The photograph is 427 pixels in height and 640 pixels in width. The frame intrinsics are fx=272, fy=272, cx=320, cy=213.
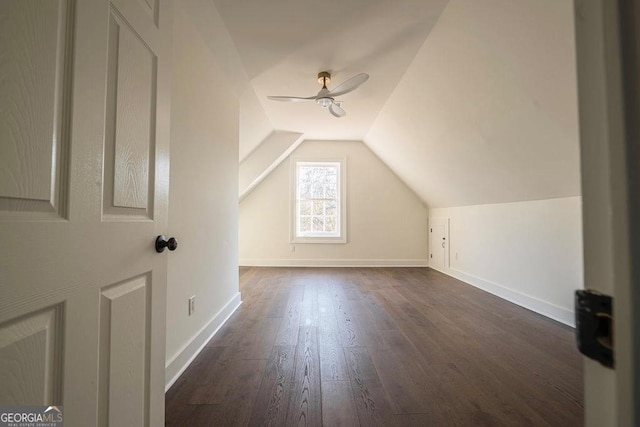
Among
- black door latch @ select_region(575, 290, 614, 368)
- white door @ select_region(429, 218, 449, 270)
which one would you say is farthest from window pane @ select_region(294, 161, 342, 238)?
black door latch @ select_region(575, 290, 614, 368)

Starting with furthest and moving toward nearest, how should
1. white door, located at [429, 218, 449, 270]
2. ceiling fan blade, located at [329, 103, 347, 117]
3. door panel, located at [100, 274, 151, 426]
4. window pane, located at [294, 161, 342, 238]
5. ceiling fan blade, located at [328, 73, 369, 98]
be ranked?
window pane, located at [294, 161, 342, 238] → white door, located at [429, 218, 449, 270] → ceiling fan blade, located at [329, 103, 347, 117] → ceiling fan blade, located at [328, 73, 369, 98] → door panel, located at [100, 274, 151, 426]

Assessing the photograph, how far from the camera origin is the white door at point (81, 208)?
513 millimetres

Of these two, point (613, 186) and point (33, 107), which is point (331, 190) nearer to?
point (33, 107)

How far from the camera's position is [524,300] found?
9.69 feet

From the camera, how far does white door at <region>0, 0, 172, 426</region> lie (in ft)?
1.68

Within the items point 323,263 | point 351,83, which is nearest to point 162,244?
point 351,83

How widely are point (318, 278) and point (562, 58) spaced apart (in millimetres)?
3700

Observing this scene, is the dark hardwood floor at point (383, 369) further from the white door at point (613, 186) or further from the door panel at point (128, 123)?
the white door at point (613, 186)

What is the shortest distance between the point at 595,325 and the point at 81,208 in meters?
0.98

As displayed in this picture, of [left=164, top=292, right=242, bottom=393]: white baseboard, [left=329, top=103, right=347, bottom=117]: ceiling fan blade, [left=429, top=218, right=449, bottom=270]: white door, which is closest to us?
[left=164, top=292, right=242, bottom=393]: white baseboard

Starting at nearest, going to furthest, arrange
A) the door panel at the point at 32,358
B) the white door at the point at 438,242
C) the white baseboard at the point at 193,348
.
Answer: the door panel at the point at 32,358, the white baseboard at the point at 193,348, the white door at the point at 438,242

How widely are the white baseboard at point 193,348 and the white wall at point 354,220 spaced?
8.92 ft

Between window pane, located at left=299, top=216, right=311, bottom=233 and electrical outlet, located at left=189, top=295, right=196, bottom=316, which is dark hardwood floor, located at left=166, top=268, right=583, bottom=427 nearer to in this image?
electrical outlet, located at left=189, top=295, right=196, bottom=316

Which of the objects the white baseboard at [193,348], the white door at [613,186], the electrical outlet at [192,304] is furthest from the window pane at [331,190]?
the white door at [613,186]
